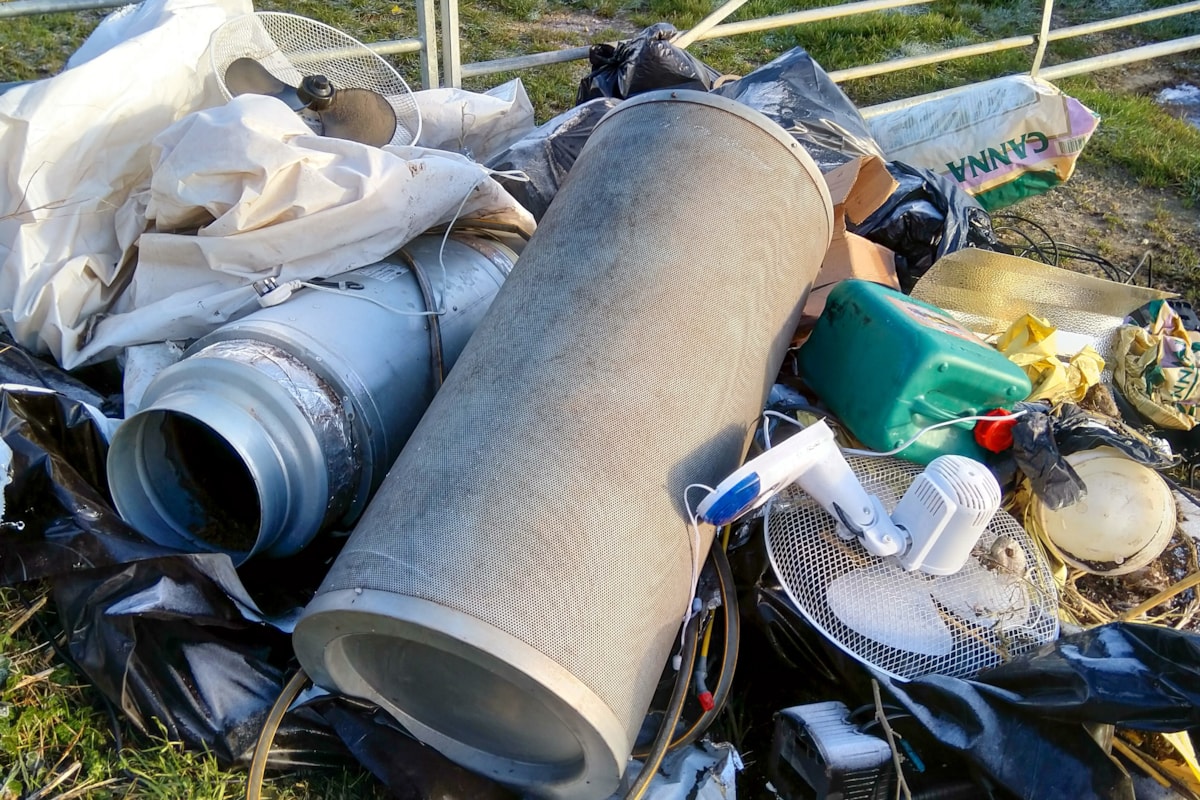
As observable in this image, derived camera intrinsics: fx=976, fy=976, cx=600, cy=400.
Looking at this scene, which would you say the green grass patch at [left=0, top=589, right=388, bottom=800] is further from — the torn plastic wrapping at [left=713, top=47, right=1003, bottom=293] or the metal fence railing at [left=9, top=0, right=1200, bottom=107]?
the torn plastic wrapping at [left=713, top=47, right=1003, bottom=293]

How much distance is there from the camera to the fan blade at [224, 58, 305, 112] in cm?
238

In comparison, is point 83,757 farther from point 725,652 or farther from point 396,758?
point 725,652

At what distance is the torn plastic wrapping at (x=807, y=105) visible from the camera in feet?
8.82

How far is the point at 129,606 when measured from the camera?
65.4 inches

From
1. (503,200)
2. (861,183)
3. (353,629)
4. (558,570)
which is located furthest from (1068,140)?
(353,629)

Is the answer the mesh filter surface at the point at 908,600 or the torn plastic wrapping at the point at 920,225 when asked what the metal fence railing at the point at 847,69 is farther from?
the mesh filter surface at the point at 908,600

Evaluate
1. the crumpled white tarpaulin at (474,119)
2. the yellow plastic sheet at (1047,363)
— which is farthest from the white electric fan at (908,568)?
the crumpled white tarpaulin at (474,119)

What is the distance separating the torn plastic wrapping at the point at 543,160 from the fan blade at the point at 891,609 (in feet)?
4.27

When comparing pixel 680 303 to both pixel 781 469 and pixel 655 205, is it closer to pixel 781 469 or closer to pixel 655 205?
pixel 655 205

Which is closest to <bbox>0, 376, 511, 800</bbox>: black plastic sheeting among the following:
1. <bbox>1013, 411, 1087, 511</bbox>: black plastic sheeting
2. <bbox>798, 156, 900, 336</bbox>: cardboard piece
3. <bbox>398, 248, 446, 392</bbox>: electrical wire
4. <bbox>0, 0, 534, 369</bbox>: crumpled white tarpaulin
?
<bbox>0, 0, 534, 369</bbox>: crumpled white tarpaulin

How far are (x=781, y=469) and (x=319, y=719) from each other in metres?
0.92

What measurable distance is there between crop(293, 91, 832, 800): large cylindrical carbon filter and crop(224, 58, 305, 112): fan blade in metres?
0.93

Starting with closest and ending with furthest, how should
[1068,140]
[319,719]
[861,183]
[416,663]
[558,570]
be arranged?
[558,570], [416,663], [319,719], [861,183], [1068,140]

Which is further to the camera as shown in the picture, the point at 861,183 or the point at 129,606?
the point at 861,183
